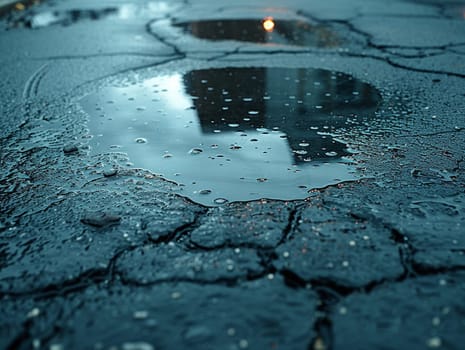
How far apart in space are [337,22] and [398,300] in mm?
4463

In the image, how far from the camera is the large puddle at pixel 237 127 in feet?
6.03

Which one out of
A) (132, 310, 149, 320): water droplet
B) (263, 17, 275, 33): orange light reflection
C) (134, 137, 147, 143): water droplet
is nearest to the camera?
(132, 310, 149, 320): water droplet

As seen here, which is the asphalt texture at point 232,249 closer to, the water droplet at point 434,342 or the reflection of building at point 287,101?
the water droplet at point 434,342

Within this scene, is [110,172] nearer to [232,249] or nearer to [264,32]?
[232,249]

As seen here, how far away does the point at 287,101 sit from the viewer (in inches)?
106

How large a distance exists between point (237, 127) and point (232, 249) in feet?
3.54

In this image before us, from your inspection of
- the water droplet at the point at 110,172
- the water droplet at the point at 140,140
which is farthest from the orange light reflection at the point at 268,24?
the water droplet at the point at 110,172

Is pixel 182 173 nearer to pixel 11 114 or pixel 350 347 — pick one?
pixel 350 347

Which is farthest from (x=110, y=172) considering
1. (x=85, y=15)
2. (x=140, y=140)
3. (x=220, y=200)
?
(x=85, y=15)

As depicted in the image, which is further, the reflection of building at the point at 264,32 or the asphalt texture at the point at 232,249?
the reflection of building at the point at 264,32

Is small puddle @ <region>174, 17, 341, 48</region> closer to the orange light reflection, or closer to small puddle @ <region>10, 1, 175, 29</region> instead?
the orange light reflection

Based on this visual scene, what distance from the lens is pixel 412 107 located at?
2605mm

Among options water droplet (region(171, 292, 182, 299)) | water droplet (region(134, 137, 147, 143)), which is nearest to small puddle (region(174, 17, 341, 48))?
water droplet (region(134, 137, 147, 143))

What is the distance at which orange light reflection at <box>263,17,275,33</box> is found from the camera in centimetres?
487
